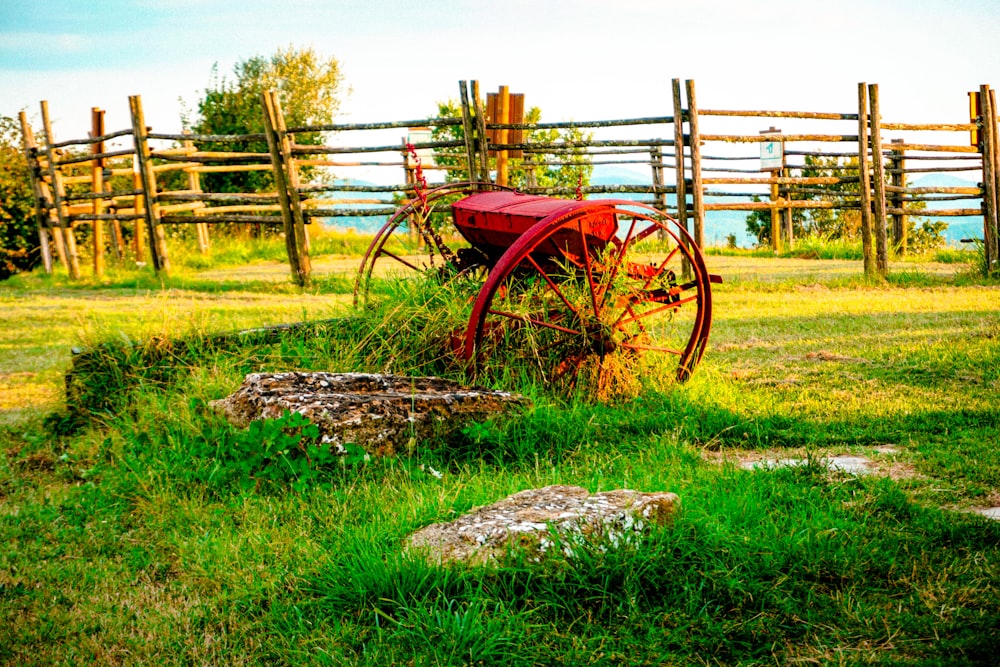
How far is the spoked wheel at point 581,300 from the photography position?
179 inches

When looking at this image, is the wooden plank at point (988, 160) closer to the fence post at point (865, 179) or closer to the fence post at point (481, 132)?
the fence post at point (865, 179)

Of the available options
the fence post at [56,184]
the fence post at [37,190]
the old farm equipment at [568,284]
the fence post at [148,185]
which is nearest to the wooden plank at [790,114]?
the old farm equipment at [568,284]

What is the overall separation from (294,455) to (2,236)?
46.9 ft

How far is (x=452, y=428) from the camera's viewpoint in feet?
13.1

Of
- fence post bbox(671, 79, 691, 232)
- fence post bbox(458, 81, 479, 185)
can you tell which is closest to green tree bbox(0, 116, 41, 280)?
fence post bbox(458, 81, 479, 185)

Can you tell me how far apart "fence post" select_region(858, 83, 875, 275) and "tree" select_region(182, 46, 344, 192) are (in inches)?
401

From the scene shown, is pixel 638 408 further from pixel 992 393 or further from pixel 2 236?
pixel 2 236

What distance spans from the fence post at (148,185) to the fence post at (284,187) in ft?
6.79

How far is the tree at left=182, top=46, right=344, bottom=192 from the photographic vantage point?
1736 centimetres

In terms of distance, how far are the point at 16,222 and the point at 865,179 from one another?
1367cm

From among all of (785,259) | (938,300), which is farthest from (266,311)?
(785,259)

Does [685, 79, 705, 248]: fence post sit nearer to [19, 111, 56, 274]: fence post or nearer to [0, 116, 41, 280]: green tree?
[19, 111, 56, 274]: fence post

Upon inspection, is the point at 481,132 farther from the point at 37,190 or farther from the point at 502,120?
the point at 37,190

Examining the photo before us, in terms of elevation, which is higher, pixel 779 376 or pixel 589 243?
pixel 589 243
